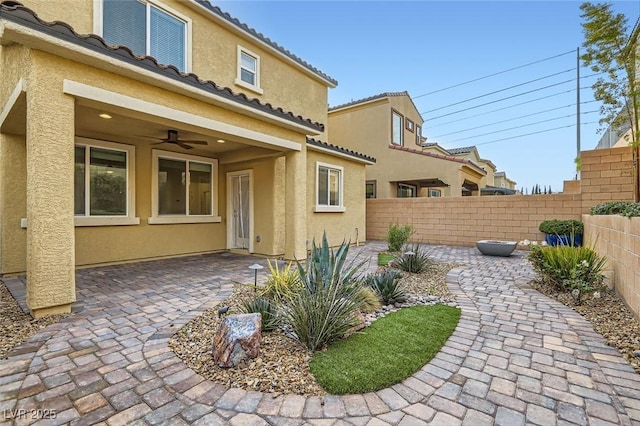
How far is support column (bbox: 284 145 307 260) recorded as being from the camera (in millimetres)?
9070

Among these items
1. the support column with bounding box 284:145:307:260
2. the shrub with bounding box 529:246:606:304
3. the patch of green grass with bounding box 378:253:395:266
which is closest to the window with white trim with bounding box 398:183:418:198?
the patch of green grass with bounding box 378:253:395:266

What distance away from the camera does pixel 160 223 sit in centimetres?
973

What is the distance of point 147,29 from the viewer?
349 inches

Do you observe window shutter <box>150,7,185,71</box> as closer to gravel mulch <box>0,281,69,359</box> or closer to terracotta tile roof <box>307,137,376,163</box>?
terracotta tile roof <box>307,137,376,163</box>

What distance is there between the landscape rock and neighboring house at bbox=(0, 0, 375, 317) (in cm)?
319

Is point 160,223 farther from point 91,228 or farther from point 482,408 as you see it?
point 482,408

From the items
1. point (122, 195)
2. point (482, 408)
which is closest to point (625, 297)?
point (482, 408)

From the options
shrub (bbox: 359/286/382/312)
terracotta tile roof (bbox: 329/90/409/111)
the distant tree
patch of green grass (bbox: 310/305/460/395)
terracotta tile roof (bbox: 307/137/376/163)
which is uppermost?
terracotta tile roof (bbox: 329/90/409/111)

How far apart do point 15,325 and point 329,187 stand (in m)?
9.86

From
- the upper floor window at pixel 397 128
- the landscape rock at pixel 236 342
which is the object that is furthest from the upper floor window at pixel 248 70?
the landscape rock at pixel 236 342

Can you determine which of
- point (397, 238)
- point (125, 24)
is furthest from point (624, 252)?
point (125, 24)

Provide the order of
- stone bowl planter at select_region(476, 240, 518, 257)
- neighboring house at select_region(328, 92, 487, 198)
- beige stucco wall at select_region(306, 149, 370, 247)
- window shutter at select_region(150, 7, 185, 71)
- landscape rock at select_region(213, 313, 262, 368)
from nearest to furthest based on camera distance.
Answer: landscape rock at select_region(213, 313, 262, 368), window shutter at select_region(150, 7, 185, 71), stone bowl planter at select_region(476, 240, 518, 257), beige stucco wall at select_region(306, 149, 370, 247), neighboring house at select_region(328, 92, 487, 198)

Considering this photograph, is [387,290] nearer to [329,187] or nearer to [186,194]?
[329,187]

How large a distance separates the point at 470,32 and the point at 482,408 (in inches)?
664
